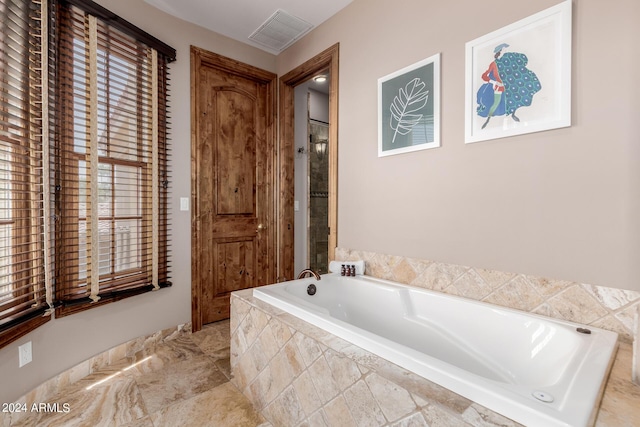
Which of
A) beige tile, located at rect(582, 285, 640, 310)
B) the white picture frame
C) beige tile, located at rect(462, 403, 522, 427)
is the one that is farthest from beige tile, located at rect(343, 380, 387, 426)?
the white picture frame

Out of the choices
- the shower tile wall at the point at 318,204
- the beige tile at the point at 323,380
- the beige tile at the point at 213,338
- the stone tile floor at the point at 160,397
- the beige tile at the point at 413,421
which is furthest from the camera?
the shower tile wall at the point at 318,204

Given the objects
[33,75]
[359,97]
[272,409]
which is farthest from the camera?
[359,97]

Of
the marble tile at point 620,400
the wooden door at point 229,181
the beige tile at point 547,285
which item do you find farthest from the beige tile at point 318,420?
the wooden door at point 229,181

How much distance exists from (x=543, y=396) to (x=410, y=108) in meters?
1.66

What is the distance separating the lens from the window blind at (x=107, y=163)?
73.7 inches

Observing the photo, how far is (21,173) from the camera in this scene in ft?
5.12

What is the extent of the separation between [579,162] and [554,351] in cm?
82

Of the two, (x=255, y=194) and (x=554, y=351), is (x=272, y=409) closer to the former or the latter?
(x=554, y=351)

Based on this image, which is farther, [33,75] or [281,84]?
[281,84]

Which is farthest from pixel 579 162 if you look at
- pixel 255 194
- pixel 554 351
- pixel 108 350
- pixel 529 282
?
pixel 108 350

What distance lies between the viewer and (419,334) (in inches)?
71.0

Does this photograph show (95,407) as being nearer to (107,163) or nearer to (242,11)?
(107,163)

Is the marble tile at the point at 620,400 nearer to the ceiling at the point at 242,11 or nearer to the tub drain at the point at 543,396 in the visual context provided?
the tub drain at the point at 543,396

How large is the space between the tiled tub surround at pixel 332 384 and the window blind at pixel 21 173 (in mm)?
1032
